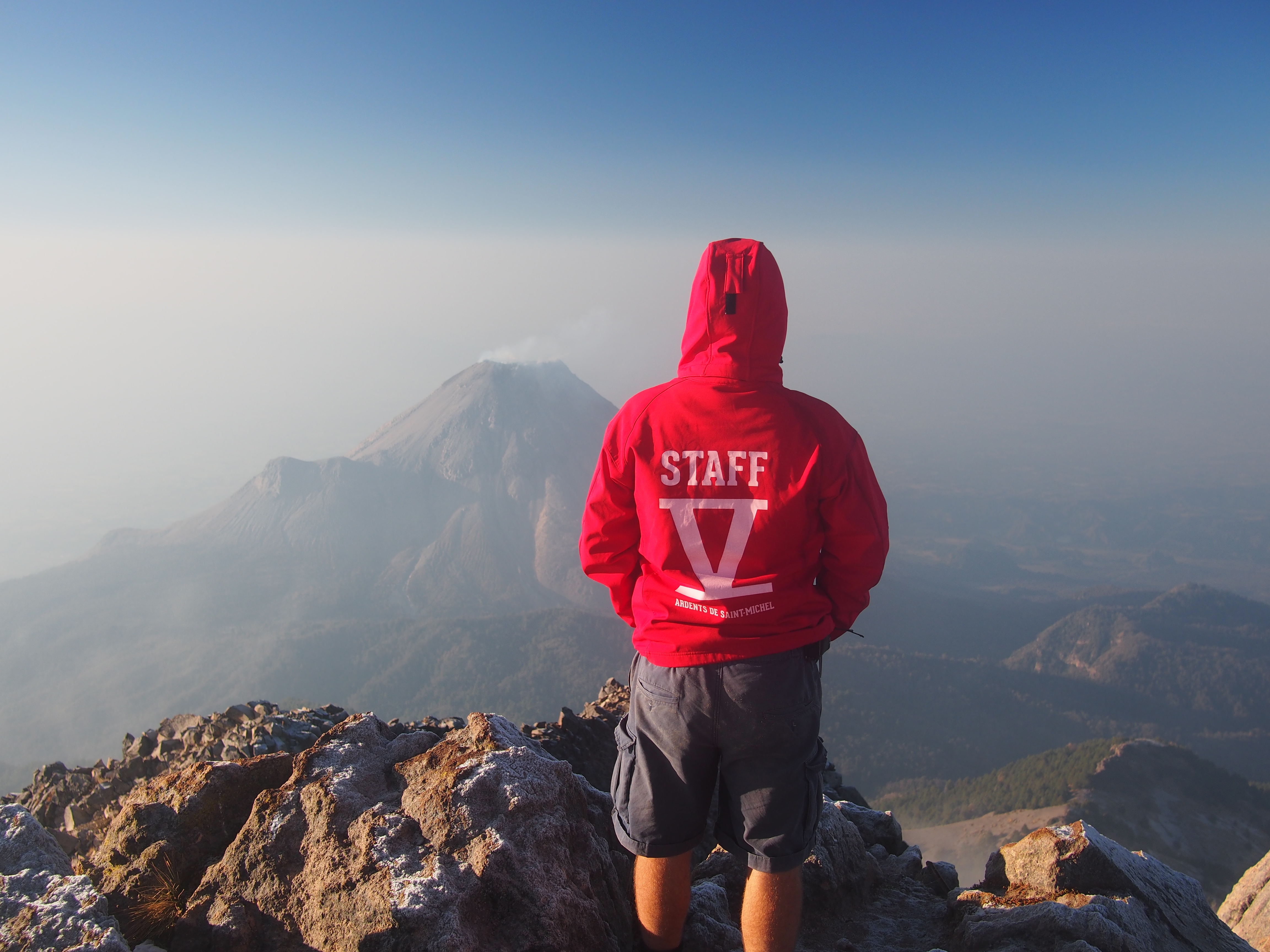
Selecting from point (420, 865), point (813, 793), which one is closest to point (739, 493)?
point (813, 793)

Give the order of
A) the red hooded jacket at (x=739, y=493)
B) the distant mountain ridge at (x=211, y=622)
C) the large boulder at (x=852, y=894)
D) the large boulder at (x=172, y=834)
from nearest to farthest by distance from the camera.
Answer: the red hooded jacket at (x=739, y=493) < the large boulder at (x=172, y=834) < the large boulder at (x=852, y=894) < the distant mountain ridge at (x=211, y=622)

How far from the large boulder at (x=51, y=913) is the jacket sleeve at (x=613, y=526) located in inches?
126

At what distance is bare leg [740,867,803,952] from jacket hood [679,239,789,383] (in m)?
3.06

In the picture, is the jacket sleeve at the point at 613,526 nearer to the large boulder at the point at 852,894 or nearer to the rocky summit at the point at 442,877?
the rocky summit at the point at 442,877

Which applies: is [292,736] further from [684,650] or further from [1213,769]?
[1213,769]

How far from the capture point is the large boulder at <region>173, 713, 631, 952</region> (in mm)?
3703

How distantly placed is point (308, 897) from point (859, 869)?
227 inches

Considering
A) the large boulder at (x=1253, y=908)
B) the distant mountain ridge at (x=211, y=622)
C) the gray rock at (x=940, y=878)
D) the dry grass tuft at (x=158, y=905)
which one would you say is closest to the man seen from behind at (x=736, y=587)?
the dry grass tuft at (x=158, y=905)

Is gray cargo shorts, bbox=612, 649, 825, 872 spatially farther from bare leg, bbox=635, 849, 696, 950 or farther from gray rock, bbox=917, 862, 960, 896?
gray rock, bbox=917, 862, 960, 896

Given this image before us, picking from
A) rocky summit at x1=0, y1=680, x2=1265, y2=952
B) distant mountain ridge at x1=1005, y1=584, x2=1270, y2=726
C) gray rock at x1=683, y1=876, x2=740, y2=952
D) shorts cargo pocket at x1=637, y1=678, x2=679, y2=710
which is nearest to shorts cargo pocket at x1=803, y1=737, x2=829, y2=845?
shorts cargo pocket at x1=637, y1=678, x2=679, y2=710

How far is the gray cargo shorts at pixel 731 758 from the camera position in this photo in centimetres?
376

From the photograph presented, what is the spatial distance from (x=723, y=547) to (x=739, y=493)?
34 centimetres

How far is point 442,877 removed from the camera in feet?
12.5

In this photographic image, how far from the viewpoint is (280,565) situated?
190 m
